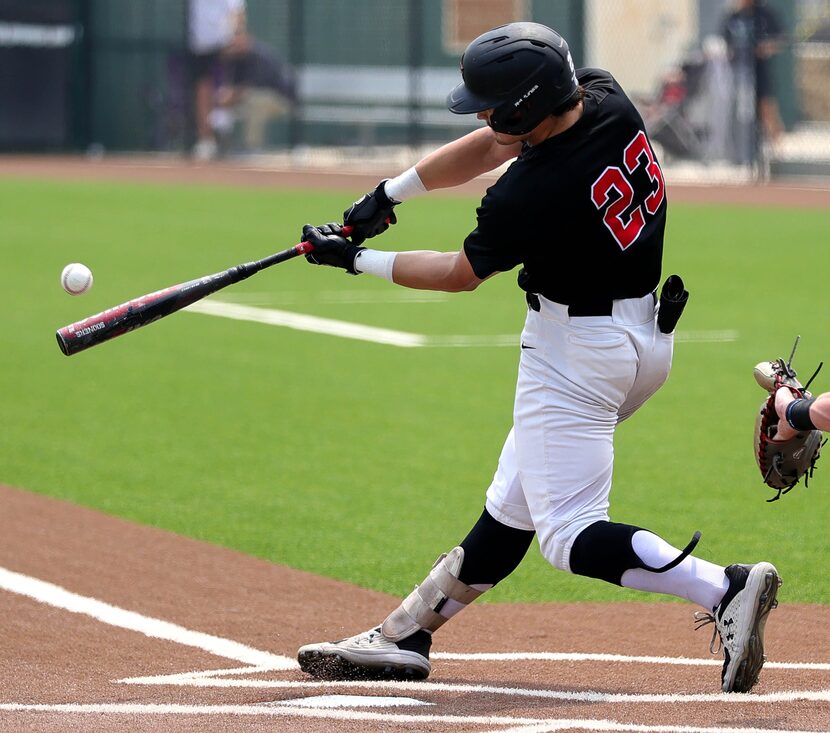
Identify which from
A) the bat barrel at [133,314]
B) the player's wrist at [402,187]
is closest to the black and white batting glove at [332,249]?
the bat barrel at [133,314]

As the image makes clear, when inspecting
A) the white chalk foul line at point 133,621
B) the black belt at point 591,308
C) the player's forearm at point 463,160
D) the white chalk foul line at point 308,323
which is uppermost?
the player's forearm at point 463,160

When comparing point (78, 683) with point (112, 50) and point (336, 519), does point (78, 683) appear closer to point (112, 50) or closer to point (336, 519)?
point (336, 519)

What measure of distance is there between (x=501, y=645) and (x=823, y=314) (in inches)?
309

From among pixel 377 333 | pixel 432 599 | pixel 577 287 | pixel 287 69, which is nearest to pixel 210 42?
pixel 287 69

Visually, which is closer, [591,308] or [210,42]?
[591,308]

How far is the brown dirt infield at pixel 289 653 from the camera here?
428 cm

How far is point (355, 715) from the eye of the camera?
4.37 meters

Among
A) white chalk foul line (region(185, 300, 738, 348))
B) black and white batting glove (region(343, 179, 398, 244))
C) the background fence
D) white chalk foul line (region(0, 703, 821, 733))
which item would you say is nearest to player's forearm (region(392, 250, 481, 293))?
black and white batting glove (region(343, 179, 398, 244))

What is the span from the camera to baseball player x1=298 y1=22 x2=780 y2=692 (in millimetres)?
4469

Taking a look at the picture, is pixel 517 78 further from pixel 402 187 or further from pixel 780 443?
pixel 780 443

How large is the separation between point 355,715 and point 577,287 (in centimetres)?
125

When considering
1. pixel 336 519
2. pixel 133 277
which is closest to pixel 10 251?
pixel 133 277

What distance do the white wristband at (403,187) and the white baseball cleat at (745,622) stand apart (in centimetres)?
161

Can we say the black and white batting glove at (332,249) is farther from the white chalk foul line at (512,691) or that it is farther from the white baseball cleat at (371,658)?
the white chalk foul line at (512,691)
